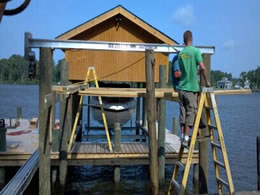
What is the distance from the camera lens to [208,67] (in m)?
7.37

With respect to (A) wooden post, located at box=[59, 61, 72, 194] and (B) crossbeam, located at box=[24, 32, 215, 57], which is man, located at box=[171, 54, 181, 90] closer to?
(B) crossbeam, located at box=[24, 32, 215, 57]

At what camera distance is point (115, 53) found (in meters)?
15.6

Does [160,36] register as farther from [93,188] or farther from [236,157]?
[236,157]

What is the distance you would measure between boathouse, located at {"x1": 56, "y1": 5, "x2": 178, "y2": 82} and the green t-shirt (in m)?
8.93

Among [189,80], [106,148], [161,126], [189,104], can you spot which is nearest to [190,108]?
[189,104]

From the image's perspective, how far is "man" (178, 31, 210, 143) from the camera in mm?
6180

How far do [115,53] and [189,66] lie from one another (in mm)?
9689

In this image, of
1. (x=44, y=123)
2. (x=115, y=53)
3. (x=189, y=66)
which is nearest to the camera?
(x=44, y=123)

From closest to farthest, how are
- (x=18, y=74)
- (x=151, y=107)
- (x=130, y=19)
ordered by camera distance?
(x=151, y=107)
(x=130, y=19)
(x=18, y=74)

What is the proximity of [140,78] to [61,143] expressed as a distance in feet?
20.4

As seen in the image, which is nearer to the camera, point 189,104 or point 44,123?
point 44,123

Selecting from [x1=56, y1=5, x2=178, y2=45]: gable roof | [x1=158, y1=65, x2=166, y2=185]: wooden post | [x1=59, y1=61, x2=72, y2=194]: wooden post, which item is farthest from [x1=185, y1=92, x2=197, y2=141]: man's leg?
[x1=56, y1=5, x2=178, y2=45]: gable roof

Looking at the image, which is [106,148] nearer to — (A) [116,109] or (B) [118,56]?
(B) [118,56]

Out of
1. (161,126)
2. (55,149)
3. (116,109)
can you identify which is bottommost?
(55,149)
